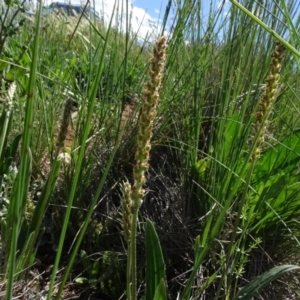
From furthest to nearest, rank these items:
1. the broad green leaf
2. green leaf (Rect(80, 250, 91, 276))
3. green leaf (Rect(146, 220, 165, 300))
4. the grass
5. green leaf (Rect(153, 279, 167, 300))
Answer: the broad green leaf → green leaf (Rect(80, 250, 91, 276)) → the grass → green leaf (Rect(146, 220, 165, 300)) → green leaf (Rect(153, 279, 167, 300))

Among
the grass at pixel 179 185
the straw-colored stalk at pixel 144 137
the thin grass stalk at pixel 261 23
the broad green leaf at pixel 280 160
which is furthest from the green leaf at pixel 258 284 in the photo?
the broad green leaf at pixel 280 160

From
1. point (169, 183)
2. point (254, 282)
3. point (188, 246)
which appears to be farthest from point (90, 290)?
point (254, 282)

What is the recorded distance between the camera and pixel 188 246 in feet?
4.40

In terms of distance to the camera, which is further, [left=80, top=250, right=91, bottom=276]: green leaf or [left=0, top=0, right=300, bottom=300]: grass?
[left=80, top=250, right=91, bottom=276]: green leaf

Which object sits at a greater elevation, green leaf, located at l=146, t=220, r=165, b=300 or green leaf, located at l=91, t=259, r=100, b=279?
green leaf, located at l=146, t=220, r=165, b=300

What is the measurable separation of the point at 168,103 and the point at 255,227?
0.51 metres

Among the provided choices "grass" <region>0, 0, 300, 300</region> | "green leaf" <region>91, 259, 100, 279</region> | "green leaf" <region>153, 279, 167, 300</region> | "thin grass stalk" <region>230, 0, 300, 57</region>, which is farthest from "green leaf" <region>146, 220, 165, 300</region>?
"thin grass stalk" <region>230, 0, 300, 57</region>

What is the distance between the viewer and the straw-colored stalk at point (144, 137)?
584 mm

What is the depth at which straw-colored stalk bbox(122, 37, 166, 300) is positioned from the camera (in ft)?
1.92

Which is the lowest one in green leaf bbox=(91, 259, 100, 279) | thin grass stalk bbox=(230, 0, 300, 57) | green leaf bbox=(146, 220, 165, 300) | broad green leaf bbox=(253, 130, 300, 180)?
green leaf bbox=(91, 259, 100, 279)

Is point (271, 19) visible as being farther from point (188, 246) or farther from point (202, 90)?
point (188, 246)

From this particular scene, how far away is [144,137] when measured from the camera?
24.7 inches

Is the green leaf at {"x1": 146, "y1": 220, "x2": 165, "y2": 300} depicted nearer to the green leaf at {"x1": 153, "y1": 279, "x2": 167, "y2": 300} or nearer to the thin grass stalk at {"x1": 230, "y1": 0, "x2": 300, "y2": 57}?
the green leaf at {"x1": 153, "y1": 279, "x2": 167, "y2": 300}

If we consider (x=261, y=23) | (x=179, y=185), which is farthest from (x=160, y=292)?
(x=179, y=185)
